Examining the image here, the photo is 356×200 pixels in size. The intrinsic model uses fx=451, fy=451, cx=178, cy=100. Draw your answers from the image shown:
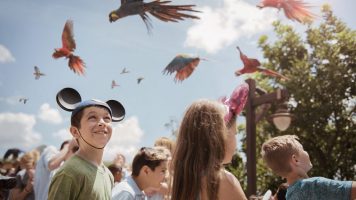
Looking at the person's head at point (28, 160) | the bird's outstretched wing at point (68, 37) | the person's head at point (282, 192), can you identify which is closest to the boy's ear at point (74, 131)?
the person's head at point (282, 192)

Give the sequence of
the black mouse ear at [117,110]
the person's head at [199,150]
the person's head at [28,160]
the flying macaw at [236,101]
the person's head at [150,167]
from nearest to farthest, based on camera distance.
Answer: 1. the person's head at [199,150]
2. the flying macaw at [236,101]
3. the black mouse ear at [117,110]
4. the person's head at [150,167]
5. the person's head at [28,160]

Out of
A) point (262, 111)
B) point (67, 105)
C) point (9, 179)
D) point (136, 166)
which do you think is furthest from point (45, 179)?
point (262, 111)

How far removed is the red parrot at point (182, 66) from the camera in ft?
19.8

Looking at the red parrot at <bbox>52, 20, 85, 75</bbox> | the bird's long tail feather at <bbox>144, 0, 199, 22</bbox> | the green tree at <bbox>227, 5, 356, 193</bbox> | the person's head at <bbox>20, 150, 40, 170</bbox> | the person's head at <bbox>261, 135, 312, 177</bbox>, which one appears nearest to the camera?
the person's head at <bbox>261, 135, 312, 177</bbox>

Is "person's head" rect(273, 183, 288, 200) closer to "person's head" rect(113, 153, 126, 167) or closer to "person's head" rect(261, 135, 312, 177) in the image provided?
"person's head" rect(261, 135, 312, 177)

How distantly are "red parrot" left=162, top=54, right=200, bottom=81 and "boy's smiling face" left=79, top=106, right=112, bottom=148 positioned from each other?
293 centimetres

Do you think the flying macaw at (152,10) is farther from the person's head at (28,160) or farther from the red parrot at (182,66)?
the person's head at (28,160)

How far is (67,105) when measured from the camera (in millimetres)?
3117

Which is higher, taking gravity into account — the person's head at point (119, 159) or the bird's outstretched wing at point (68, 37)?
the bird's outstretched wing at point (68, 37)

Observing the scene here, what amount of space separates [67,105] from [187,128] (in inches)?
42.3

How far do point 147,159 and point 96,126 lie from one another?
3.09ft

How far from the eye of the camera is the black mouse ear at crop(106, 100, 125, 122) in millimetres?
3262

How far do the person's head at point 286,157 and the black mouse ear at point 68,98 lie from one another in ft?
4.47

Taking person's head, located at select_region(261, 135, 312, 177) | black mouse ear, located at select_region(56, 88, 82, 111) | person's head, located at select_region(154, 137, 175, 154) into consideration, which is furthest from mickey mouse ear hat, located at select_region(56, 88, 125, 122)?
person's head, located at select_region(154, 137, 175, 154)
